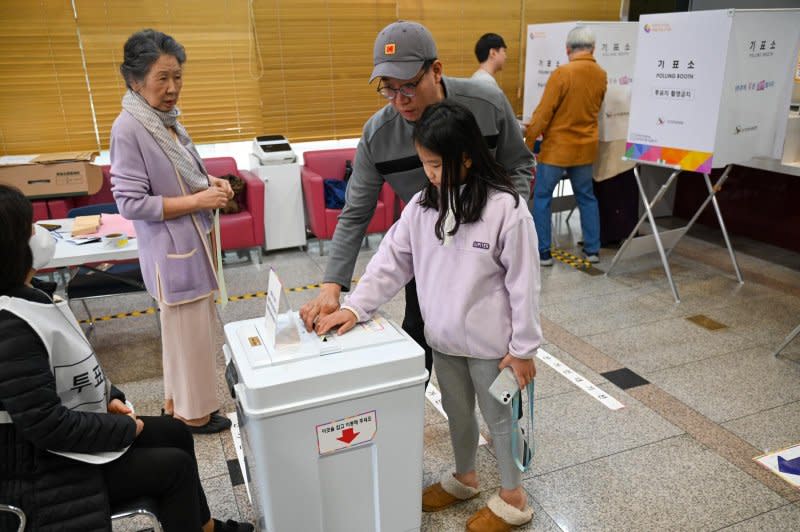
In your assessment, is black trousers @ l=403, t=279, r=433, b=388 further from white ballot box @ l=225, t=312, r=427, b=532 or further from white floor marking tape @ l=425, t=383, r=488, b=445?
white floor marking tape @ l=425, t=383, r=488, b=445

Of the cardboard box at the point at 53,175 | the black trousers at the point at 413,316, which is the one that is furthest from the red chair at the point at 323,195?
the black trousers at the point at 413,316

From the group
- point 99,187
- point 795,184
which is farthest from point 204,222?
point 795,184

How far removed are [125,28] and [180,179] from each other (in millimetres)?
3217

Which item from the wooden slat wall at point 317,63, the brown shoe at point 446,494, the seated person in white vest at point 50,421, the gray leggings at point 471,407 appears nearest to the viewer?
the seated person in white vest at point 50,421

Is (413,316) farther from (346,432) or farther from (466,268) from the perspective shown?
(346,432)

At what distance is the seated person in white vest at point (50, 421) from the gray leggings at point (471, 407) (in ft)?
2.81

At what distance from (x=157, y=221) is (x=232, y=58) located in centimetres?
329

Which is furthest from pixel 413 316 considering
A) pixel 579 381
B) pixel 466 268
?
pixel 579 381

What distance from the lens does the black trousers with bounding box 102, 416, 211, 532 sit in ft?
5.13

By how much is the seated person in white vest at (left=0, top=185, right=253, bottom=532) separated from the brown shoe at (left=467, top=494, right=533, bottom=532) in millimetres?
1008

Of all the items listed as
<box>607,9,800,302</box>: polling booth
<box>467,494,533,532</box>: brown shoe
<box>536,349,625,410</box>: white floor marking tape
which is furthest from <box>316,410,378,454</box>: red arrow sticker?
<box>607,9,800,302</box>: polling booth

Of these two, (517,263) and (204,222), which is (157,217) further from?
(517,263)

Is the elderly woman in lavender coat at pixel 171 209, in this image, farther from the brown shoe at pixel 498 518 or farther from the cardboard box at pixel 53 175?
the cardboard box at pixel 53 175

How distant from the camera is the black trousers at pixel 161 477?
156 centimetres
